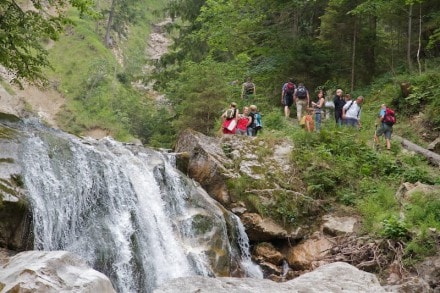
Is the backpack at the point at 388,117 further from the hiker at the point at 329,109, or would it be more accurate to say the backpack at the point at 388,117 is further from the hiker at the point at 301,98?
the hiker at the point at 329,109

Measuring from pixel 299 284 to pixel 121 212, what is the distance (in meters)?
6.92

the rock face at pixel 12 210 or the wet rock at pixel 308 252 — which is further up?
the rock face at pixel 12 210

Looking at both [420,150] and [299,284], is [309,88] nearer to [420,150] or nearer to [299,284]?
[420,150]

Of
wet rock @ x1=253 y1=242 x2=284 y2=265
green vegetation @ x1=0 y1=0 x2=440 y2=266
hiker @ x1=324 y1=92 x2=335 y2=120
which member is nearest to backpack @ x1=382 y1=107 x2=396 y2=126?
green vegetation @ x1=0 y1=0 x2=440 y2=266

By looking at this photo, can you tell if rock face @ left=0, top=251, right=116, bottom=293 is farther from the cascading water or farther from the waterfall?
the waterfall

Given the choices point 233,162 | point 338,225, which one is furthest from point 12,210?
point 338,225

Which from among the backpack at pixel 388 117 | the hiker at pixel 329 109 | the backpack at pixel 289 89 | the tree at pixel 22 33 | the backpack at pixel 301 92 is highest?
the tree at pixel 22 33

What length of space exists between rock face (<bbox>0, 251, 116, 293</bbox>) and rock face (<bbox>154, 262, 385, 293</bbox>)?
98 centimetres

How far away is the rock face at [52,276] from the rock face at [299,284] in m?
0.98

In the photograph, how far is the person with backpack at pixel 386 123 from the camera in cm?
1447

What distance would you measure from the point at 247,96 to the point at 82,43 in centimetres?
2327

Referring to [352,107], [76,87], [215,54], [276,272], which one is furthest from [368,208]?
[76,87]

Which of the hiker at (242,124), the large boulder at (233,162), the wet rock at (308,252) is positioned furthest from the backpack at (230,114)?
the wet rock at (308,252)

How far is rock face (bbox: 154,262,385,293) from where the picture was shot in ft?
13.5
